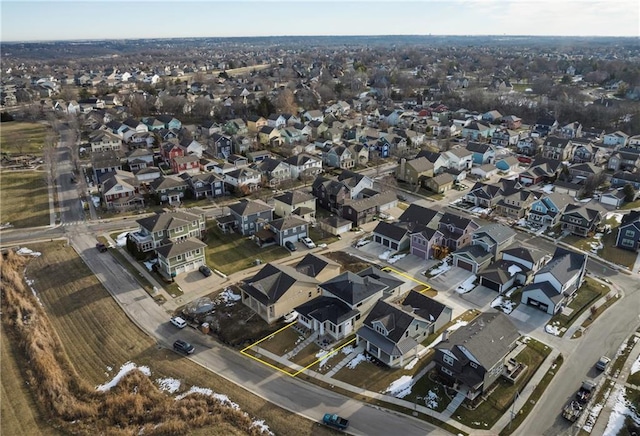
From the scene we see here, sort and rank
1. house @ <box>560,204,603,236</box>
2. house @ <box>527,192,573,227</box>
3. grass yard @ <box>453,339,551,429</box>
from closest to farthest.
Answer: grass yard @ <box>453,339,551,429</box>, house @ <box>560,204,603,236</box>, house @ <box>527,192,573,227</box>

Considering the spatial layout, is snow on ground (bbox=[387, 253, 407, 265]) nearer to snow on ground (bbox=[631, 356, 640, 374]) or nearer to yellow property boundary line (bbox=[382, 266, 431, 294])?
yellow property boundary line (bbox=[382, 266, 431, 294])

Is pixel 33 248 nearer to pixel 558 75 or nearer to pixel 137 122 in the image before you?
pixel 137 122

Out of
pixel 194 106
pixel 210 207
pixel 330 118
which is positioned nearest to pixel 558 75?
pixel 330 118

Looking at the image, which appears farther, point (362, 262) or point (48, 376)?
point (362, 262)

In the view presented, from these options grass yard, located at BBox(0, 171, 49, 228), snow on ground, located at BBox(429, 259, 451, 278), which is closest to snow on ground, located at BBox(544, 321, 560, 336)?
snow on ground, located at BBox(429, 259, 451, 278)

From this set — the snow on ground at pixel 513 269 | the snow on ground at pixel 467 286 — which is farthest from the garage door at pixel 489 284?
the snow on ground at pixel 513 269

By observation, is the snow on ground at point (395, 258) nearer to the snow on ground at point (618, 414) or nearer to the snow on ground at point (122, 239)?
the snow on ground at point (618, 414)
